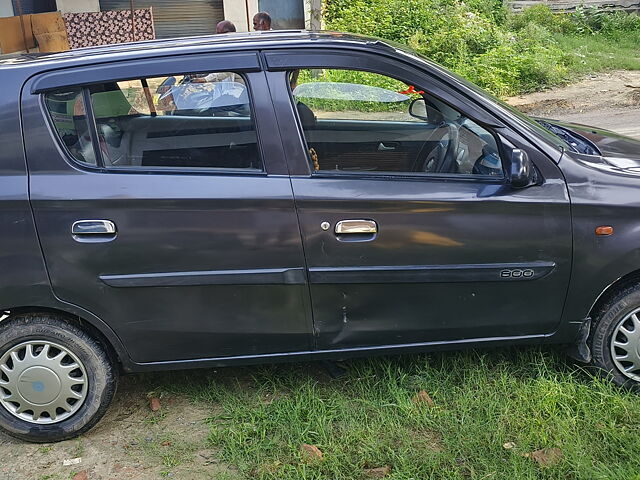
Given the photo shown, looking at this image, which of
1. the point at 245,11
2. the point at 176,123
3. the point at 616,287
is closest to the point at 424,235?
the point at 616,287

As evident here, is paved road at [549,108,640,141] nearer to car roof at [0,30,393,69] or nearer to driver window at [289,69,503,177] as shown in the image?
driver window at [289,69,503,177]

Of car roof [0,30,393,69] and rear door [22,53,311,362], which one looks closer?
rear door [22,53,311,362]

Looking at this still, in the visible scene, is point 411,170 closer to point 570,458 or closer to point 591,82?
point 570,458

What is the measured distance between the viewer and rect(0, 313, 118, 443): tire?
3.27m

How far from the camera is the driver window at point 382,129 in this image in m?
3.35

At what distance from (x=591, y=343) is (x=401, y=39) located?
34.7 feet

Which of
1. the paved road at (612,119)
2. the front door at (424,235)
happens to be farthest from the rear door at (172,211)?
the paved road at (612,119)

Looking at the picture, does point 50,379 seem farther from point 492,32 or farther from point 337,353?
point 492,32

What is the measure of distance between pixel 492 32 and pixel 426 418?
11666mm

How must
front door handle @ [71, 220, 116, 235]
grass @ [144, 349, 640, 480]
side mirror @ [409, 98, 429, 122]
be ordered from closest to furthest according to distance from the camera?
grass @ [144, 349, 640, 480]
front door handle @ [71, 220, 116, 235]
side mirror @ [409, 98, 429, 122]

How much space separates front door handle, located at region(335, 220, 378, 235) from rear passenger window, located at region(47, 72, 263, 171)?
1.52ft

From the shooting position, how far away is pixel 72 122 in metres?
3.20

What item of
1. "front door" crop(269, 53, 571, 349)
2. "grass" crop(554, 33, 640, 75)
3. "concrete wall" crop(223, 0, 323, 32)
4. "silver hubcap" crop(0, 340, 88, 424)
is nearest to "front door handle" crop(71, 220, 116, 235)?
"silver hubcap" crop(0, 340, 88, 424)

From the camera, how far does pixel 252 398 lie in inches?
142
